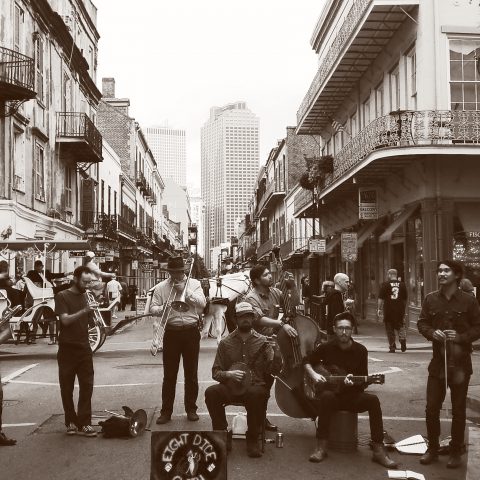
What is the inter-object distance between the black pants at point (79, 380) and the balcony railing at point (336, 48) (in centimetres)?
1428

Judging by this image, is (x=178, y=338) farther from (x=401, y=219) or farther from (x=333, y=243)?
(x=333, y=243)

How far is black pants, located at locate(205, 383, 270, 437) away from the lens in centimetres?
646

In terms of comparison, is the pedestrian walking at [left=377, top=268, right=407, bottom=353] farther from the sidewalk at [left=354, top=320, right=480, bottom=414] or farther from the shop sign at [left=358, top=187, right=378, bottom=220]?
the shop sign at [left=358, top=187, right=378, bottom=220]

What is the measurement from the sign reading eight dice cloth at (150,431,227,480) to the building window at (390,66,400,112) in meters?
17.1

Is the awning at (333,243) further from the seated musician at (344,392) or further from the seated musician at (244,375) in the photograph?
the seated musician at (244,375)

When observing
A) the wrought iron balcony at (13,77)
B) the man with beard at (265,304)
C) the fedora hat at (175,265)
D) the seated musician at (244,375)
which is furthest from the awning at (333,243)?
the seated musician at (244,375)

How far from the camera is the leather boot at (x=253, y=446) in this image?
6.38 m

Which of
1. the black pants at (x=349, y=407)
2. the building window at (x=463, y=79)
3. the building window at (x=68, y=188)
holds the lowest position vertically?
the black pants at (x=349, y=407)

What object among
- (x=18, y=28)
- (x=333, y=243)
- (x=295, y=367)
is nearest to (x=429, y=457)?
A: (x=295, y=367)

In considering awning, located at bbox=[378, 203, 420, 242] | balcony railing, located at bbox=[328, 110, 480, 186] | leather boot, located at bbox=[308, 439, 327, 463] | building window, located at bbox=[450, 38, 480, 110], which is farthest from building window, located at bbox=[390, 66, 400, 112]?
leather boot, located at bbox=[308, 439, 327, 463]

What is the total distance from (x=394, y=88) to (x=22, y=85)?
10.5m

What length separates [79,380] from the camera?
7.41m

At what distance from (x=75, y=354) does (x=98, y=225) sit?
87.2ft

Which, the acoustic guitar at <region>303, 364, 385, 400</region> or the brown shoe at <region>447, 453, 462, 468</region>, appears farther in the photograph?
the acoustic guitar at <region>303, 364, 385, 400</region>
